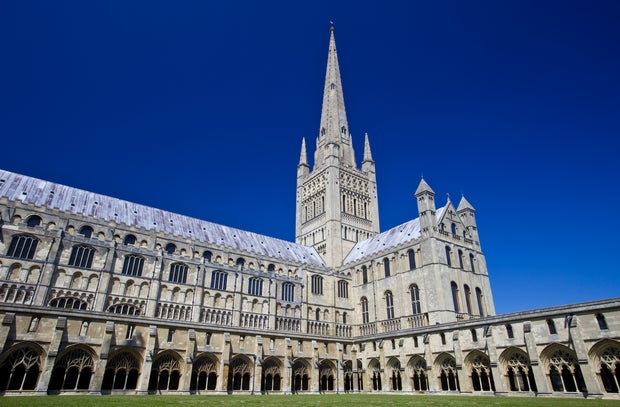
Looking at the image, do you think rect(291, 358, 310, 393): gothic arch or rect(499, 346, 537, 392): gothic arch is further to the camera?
rect(291, 358, 310, 393): gothic arch

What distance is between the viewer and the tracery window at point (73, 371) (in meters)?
30.8

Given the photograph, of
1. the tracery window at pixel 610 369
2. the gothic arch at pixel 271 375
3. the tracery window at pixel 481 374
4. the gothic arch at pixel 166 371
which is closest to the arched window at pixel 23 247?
the gothic arch at pixel 166 371

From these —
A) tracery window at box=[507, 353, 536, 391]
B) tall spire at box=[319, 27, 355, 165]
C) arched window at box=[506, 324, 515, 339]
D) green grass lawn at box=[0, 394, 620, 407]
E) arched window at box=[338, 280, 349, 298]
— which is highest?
tall spire at box=[319, 27, 355, 165]

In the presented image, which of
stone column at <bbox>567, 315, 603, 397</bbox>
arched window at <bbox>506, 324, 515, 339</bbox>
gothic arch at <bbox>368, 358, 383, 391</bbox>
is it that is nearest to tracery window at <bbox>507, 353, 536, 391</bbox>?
arched window at <bbox>506, 324, 515, 339</bbox>

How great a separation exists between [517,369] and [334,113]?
5656 cm

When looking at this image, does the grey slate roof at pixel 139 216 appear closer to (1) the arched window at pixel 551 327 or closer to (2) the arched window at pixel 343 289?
(2) the arched window at pixel 343 289

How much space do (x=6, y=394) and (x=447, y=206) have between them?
48.3 metres

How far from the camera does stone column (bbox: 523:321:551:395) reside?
28.8 metres

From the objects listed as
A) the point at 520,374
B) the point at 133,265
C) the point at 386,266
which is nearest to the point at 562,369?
the point at 520,374

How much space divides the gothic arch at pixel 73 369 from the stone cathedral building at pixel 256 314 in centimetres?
10

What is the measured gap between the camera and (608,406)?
19.5m

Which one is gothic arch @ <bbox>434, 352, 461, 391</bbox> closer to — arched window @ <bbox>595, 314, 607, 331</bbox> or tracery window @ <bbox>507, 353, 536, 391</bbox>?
tracery window @ <bbox>507, 353, 536, 391</bbox>

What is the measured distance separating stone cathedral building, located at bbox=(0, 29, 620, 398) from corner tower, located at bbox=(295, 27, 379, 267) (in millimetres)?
2724

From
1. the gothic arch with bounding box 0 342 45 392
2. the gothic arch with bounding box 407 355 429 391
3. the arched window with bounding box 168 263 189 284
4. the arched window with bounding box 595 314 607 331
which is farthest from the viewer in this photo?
the arched window with bounding box 168 263 189 284
